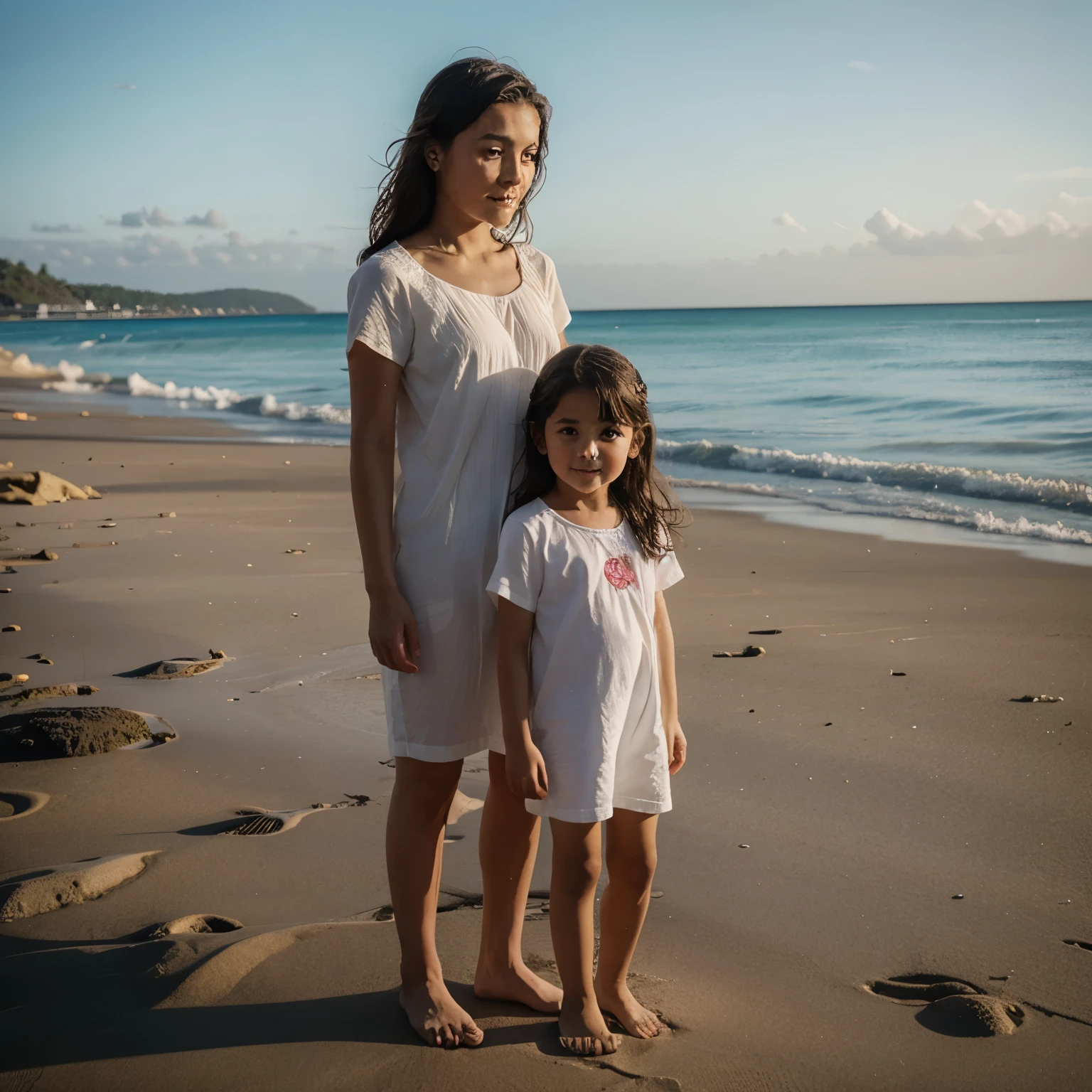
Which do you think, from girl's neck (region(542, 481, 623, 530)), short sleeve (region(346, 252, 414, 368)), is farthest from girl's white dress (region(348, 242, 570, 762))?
girl's neck (region(542, 481, 623, 530))

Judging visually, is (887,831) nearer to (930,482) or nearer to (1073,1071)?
(1073,1071)

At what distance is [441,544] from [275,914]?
3.76 feet

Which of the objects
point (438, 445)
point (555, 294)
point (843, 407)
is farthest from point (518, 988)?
point (843, 407)

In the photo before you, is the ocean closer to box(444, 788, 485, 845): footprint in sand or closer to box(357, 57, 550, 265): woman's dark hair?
box(444, 788, 485, 845): footprint in sand

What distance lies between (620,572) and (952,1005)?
118cm

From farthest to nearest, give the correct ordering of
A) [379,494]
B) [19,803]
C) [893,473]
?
[893,473], [19,803], [379,494]

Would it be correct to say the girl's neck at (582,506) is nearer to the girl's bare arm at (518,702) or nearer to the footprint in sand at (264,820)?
the girl's bare arm at (518,702)

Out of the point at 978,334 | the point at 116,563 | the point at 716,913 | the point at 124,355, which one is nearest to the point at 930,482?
the point at 116,563

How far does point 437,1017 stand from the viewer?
7.18 feet

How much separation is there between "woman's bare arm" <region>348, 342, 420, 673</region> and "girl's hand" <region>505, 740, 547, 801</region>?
0.93ft

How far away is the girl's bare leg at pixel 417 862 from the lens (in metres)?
2.27

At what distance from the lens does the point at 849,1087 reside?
2.06 meters

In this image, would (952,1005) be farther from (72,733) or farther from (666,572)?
(72,733)

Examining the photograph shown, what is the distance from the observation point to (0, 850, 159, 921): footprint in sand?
2688 millimetres
